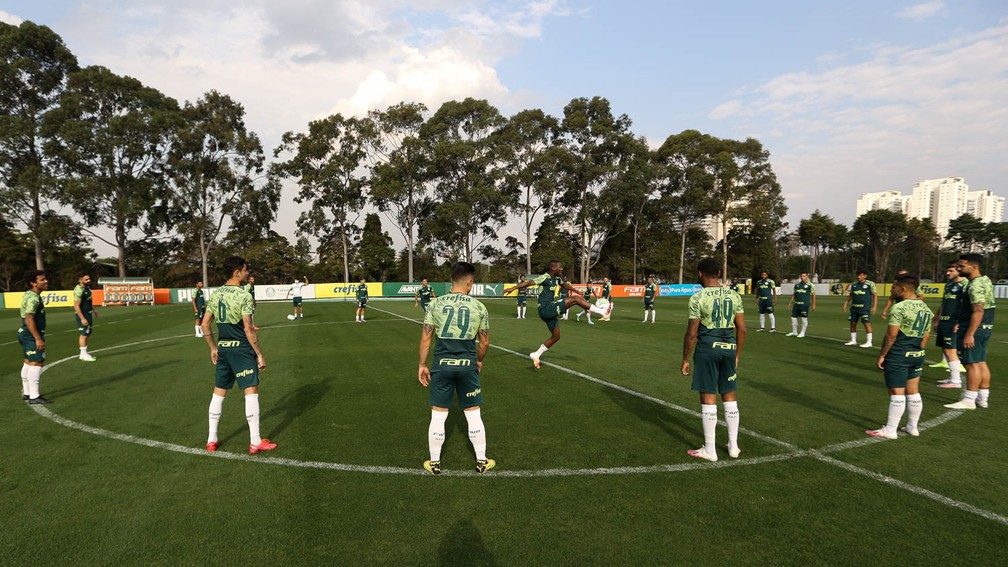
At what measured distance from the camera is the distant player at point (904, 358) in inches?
244

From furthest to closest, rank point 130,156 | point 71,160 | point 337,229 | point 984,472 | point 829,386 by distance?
point 337,229
point 130,156
point 71,160
point 829,386
point 984,472

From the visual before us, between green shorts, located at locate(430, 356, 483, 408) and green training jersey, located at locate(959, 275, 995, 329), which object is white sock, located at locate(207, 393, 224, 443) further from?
green training jersey, located at locate(959, 275, 995, 329)

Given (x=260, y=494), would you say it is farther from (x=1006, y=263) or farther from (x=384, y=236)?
(x=1006, y=263)

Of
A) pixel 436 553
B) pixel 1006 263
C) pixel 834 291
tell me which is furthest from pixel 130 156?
pixel 1006 263

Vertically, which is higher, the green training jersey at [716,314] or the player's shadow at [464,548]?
the green training jersey at [716,314]

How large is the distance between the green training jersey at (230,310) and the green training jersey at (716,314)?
5.53m

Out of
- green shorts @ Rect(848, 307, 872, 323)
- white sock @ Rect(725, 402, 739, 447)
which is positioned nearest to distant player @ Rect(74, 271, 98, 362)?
white sock @ Rect(725, 402, 739, 447)

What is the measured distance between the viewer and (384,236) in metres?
62.8

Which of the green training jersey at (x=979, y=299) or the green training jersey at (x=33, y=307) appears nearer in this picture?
the green training jersey at (x=979, y=299)

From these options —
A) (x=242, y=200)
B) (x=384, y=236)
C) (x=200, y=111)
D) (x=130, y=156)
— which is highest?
(x=200, y=111)

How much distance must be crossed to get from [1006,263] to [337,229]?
117580mm

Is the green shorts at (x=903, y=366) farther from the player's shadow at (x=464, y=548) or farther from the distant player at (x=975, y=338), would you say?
the player's shadow at (x=464, y=548)

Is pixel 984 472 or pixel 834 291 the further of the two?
pixel 834 291

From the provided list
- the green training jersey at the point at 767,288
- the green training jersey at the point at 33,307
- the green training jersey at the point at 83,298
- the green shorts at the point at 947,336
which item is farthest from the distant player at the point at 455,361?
the green training jersey at the point at 767,288
